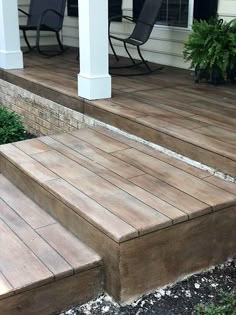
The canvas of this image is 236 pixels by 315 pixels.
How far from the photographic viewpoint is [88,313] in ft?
6.97

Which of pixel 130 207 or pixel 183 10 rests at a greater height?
pixel 183 10

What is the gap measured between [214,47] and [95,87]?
3.85ft

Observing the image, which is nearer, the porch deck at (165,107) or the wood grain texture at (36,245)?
the wood grain texture at (36,245)

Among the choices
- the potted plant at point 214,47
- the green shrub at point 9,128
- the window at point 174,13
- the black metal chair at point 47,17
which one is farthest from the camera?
the black metal chair at point 47,17

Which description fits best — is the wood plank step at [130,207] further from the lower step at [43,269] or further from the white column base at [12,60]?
the white column base at [12,60]

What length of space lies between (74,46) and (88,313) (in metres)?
5.80

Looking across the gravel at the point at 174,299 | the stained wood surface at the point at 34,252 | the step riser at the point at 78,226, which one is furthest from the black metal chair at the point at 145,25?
the gravel at the point at 174,299

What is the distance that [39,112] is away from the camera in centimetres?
481

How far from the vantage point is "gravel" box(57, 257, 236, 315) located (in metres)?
2.13

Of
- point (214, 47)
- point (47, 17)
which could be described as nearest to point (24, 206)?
point (214, 47)

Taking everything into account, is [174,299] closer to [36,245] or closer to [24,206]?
[36,245]

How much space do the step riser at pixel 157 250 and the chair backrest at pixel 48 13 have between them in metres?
4.33

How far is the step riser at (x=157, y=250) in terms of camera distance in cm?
212

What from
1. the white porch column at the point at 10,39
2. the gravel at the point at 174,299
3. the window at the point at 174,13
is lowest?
the gravel at the point at 174,299
